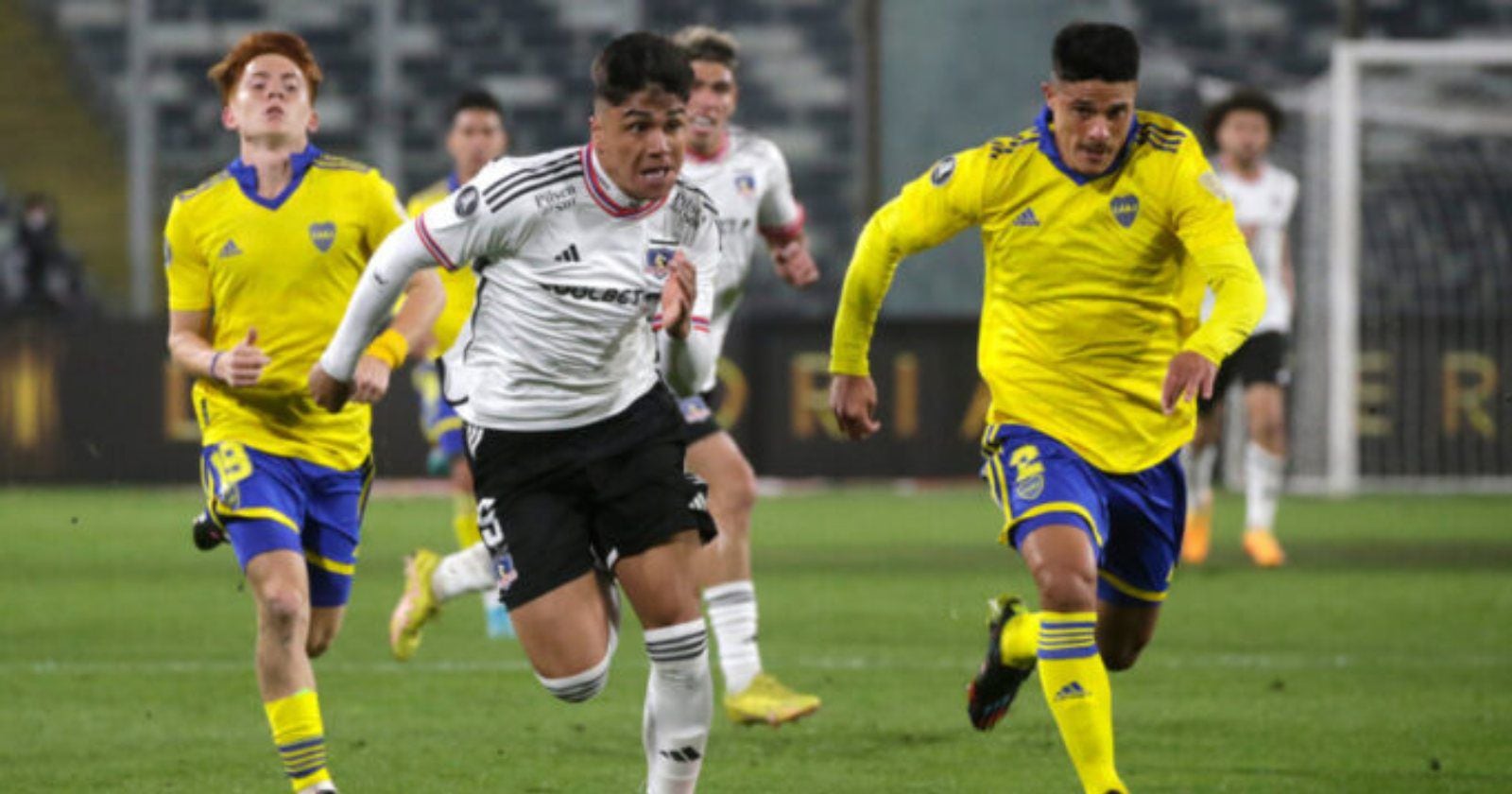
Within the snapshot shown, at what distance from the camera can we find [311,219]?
22.5ft

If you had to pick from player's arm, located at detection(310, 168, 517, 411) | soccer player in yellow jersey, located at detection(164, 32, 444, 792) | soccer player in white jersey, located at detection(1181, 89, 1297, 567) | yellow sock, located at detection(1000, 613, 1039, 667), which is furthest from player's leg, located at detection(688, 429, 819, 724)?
soccer player in white jersey, located at detection(1181, 89, 1297, 567)

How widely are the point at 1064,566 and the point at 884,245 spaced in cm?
98

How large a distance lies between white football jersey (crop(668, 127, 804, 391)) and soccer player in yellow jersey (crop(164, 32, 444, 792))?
6.61ft

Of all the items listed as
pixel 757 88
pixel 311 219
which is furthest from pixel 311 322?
pixel 757 88

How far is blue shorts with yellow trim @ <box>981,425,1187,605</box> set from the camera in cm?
651

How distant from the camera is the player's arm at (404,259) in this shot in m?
6.06

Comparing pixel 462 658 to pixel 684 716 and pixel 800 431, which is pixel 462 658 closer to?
pixel 684 716

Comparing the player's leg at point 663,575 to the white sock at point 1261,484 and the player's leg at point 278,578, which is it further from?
the white sock at point 1261,484

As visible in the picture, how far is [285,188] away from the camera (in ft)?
22.7

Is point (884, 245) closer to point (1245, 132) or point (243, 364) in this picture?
point (243, 364)

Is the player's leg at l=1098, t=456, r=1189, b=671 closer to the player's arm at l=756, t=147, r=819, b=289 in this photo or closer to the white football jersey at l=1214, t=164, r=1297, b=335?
the player's arm at l=756, t=147, r=819, b=289

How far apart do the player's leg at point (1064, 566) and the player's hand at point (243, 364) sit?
1.88m

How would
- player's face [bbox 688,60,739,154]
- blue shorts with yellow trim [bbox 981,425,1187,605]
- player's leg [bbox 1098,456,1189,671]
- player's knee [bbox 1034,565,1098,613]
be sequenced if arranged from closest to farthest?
1. player's knee [bbox 1034,565,1098,613]
2. blue shorts with yellow trim [bbox 981,425,1187,605]
3. player's leg [bbox 1098,456,1189,671]
4. player's face [bbox 688,60,739,154]

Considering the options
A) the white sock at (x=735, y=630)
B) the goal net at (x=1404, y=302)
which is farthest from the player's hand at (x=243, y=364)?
the goal net at (x=1404, y=302)
